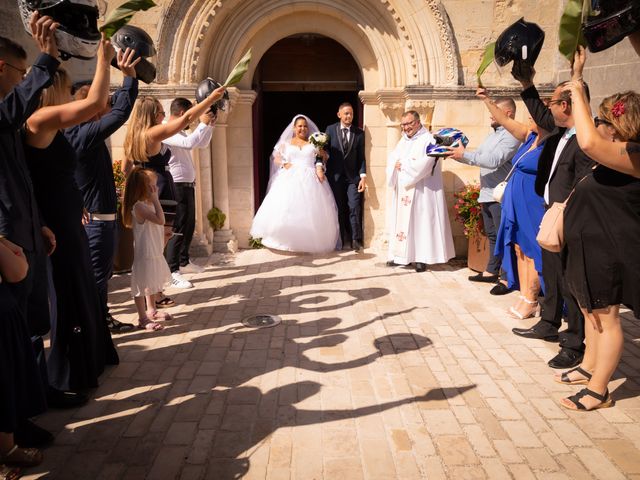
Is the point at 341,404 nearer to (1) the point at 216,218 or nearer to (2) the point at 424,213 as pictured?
(2) the point at 424,213

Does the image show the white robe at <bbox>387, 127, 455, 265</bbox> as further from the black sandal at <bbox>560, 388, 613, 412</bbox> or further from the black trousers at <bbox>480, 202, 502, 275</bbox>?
the black sandal at <bbox>560, 388, 613, 412</bbox>

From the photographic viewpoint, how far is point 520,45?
3975mm

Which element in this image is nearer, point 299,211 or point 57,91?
point 57,91

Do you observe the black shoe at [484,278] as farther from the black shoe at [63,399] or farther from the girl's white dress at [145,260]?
the black shoe at [63,399]

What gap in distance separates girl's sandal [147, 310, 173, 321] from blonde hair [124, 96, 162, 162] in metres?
1.45

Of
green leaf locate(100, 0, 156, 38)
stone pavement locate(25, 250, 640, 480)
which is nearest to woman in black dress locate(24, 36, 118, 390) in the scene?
green leaf locate(100, 0, 156, 38)

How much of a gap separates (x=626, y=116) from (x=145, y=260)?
3.82 m

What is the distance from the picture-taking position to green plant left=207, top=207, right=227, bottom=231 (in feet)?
25.4

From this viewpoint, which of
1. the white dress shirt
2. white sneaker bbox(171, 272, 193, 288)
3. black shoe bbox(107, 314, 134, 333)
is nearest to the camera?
black shoe bbox(107, 314, 134, 333)

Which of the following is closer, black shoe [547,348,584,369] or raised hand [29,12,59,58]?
raised hand [29,12,59,58]

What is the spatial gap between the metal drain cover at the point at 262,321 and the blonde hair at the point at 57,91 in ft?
8.45

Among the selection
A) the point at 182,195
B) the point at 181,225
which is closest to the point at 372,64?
the point at 182,195

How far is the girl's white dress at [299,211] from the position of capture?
7.63 metres

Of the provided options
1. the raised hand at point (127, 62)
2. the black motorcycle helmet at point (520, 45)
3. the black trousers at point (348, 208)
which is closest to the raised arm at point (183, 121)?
the raised hand at point (127, 62)
